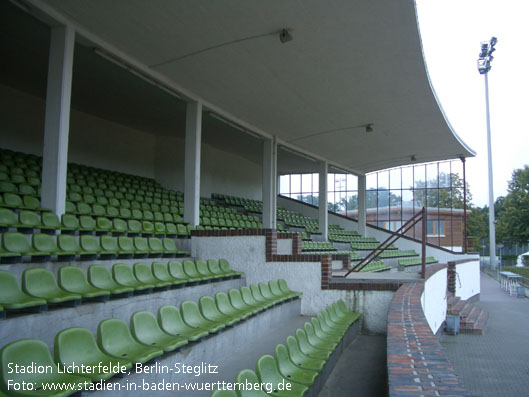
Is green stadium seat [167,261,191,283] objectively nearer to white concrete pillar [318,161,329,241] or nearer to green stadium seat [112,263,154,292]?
green stadium seat [112,263,154,292]

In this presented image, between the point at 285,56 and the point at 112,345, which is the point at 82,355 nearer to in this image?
the point at 112,345

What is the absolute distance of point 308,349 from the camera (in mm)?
4484

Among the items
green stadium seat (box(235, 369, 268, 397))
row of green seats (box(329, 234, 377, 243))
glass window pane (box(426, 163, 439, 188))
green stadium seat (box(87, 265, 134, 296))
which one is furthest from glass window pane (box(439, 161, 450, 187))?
green stadium seat (box(235, 369, 268, 397))

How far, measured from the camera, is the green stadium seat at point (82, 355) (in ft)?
9.59

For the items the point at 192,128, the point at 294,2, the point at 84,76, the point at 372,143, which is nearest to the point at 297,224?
the point at 372,143

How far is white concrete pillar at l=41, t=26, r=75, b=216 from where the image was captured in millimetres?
6820

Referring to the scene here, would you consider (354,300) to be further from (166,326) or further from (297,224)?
(297,224)

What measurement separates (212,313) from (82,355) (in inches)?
82.0

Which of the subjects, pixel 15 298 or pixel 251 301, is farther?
pixel 251 301

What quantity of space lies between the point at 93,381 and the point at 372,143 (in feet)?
50.6

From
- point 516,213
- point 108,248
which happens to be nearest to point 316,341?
point 108,248

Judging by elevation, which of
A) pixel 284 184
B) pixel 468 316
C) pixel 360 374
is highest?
pixel 284 184

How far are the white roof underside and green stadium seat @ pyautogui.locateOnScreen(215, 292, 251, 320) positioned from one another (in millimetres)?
4711

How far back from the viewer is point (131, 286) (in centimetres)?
500
